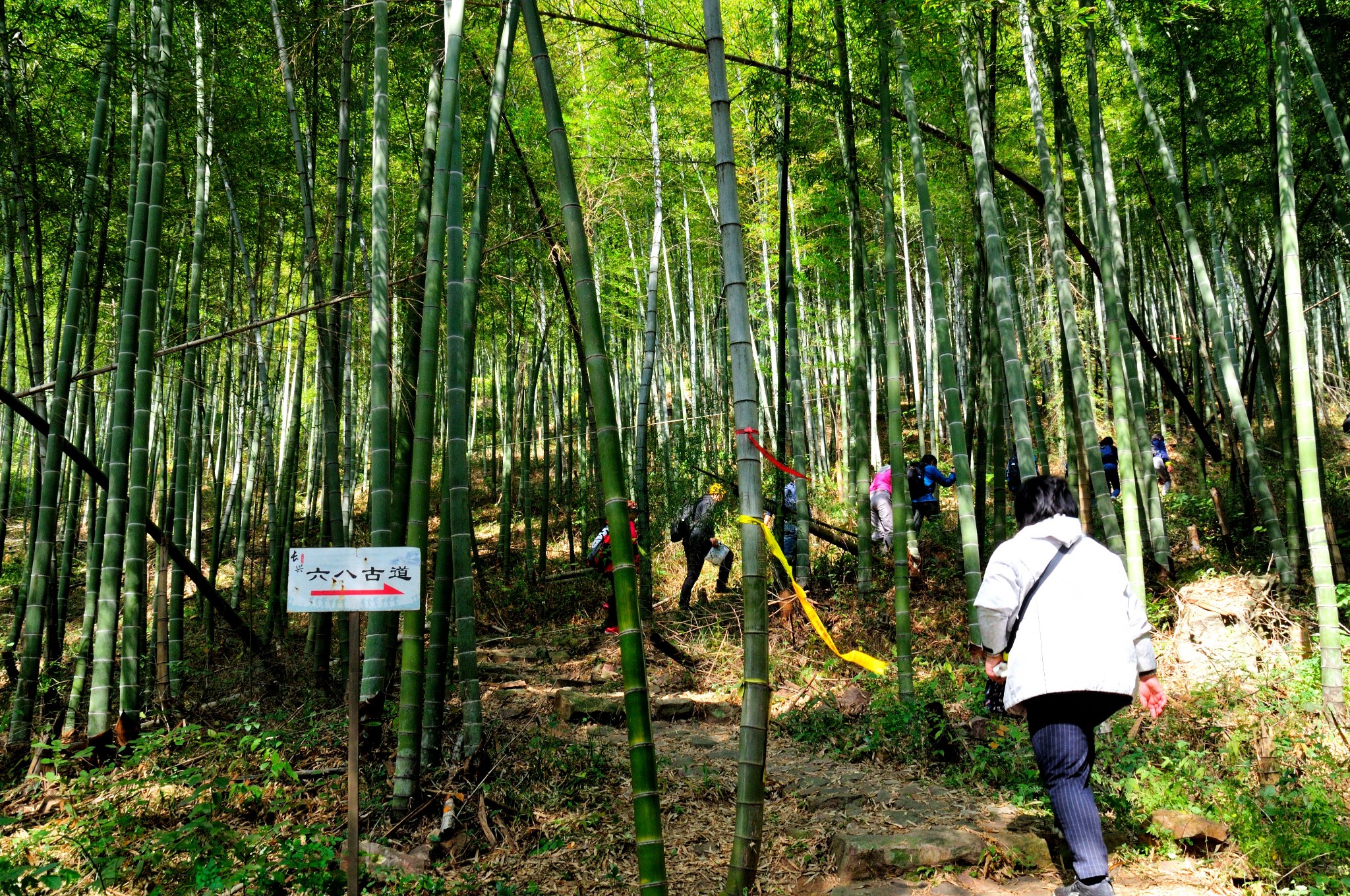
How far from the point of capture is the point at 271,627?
236 inches

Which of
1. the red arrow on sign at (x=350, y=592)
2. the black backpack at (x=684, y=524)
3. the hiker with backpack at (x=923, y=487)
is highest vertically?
the hiker with backpack at (x=923, y=487)

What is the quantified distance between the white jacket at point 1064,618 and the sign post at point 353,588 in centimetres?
168

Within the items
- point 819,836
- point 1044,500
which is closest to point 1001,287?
point 1044,500

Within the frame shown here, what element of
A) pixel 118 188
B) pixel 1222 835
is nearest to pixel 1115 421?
pixel 1222 835

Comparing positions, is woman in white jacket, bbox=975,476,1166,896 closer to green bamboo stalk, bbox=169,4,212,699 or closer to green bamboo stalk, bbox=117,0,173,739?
green bamboo stalk, bbox=117,0,173,739

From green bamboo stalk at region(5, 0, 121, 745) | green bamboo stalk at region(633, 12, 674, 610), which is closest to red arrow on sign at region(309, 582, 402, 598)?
green bamboo stalk at region(5, 0, 121, 745)

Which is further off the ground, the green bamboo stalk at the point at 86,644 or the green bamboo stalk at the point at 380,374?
the green bamboo stalk at the point at 380,374

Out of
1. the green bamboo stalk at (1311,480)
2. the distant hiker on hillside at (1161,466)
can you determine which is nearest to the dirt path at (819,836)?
the green bamboo stalk at (1311,480)

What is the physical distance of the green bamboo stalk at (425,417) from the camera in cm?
274

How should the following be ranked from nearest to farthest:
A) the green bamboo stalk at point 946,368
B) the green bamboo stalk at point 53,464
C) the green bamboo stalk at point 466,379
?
the green bamboo stalk at point 466,379 < the green bamboo stalk at point 53,464 < the green bamboo stalk at point 946,368

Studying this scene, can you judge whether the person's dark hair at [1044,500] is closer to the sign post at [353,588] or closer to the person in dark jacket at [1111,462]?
the sign post at [353,588]

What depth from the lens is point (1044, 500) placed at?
7.52 feet

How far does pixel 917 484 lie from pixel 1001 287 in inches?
157

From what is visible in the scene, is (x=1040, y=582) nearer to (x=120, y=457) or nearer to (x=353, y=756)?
(x=353, y=756)
